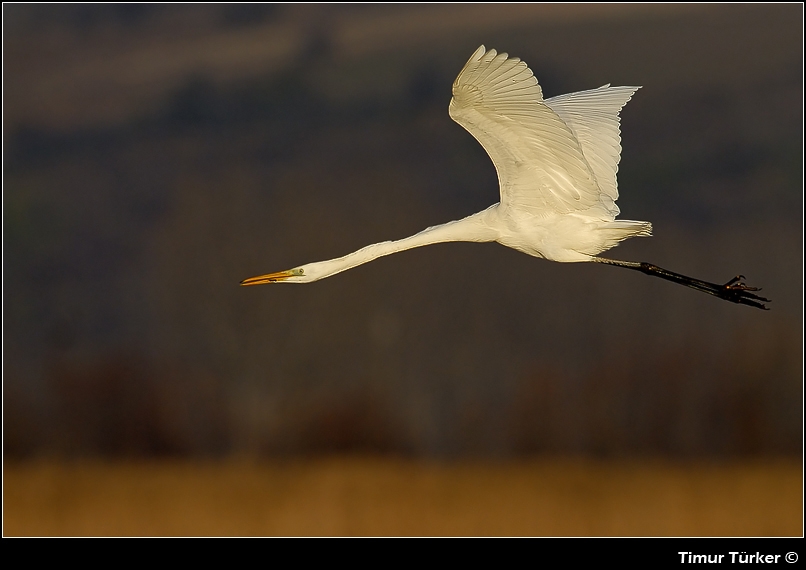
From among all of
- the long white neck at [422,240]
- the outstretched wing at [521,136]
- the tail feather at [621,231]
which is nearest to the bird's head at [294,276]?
the long white neck at [422,240]

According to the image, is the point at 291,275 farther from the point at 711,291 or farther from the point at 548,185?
the point at 711,291

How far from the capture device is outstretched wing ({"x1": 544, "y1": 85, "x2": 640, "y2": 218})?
21.6 ft

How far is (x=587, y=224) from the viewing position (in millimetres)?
6070

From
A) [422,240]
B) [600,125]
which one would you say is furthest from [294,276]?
[600,125]

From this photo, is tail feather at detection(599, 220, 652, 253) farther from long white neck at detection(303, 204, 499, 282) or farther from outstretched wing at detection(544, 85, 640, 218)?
long white neck at detection(303, 204, 499, 282)

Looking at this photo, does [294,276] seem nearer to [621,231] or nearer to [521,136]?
[521,136]

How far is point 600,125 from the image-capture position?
268 inches

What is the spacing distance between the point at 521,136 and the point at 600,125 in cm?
155

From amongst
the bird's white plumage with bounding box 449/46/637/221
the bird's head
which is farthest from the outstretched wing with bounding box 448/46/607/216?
the bird's head

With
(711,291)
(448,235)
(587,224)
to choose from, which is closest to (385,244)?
(448,235)

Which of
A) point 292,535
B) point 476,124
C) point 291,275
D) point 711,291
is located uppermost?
point 476,124

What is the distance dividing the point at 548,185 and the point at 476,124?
2.32 ft

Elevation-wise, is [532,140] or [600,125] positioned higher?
[600,125]

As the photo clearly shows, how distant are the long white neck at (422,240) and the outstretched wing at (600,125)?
0.80 meters
